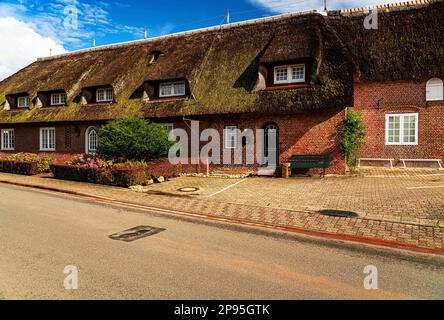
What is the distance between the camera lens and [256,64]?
18344 millimetres

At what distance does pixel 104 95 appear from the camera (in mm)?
23000

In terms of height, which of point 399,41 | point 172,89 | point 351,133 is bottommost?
point 351,133

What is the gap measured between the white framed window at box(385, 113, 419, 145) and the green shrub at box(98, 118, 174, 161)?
Result: 12545 mm

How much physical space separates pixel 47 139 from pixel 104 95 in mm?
6490

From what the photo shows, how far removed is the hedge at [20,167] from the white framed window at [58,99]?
586cm

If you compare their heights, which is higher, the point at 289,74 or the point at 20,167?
the point at 289,74

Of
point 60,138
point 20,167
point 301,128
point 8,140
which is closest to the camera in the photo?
point 301,128

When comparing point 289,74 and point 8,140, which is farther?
point 8,140

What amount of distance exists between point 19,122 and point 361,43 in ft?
80.9

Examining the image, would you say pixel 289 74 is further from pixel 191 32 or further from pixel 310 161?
pixel 191 32

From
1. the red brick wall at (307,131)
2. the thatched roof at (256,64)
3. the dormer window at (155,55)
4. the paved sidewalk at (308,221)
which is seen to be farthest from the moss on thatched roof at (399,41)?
the paved sidewalk at (308,221)

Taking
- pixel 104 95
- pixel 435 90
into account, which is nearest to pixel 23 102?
pixel 104 95

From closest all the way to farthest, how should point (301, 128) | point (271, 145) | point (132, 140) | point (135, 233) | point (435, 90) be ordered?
1. point (135, 233)
2. point (132, 140)
3. point (301, 128)
4. point (435, 90)
5. point (271, 145)
